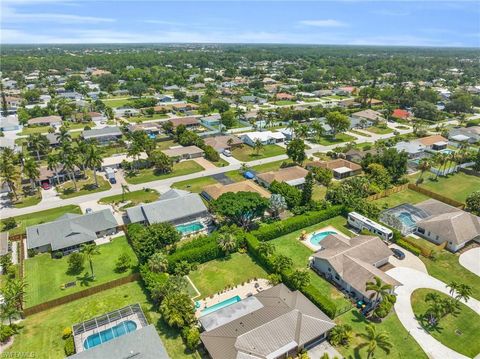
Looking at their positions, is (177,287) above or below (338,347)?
above

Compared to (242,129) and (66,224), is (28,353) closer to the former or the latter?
(66,224)

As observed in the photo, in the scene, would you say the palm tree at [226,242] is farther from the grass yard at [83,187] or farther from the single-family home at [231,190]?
the grass yard at [83,187]

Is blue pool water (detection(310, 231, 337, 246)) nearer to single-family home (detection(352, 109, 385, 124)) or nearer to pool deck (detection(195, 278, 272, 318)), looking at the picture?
pool deck (detection(195, 278, 272, 318))

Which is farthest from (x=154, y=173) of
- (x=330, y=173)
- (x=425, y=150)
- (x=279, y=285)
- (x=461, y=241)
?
(x=425, y=150)

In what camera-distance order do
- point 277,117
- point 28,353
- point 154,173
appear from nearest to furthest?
point 28,353
point 154,173
point 277,117

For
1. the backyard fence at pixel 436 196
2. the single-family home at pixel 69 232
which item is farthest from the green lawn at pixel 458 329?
the single-family home at pixel 69 232

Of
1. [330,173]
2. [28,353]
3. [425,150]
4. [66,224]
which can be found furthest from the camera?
[425,150]

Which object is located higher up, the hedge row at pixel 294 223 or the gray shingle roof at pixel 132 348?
the gray shingle roof at pixel 132 348
